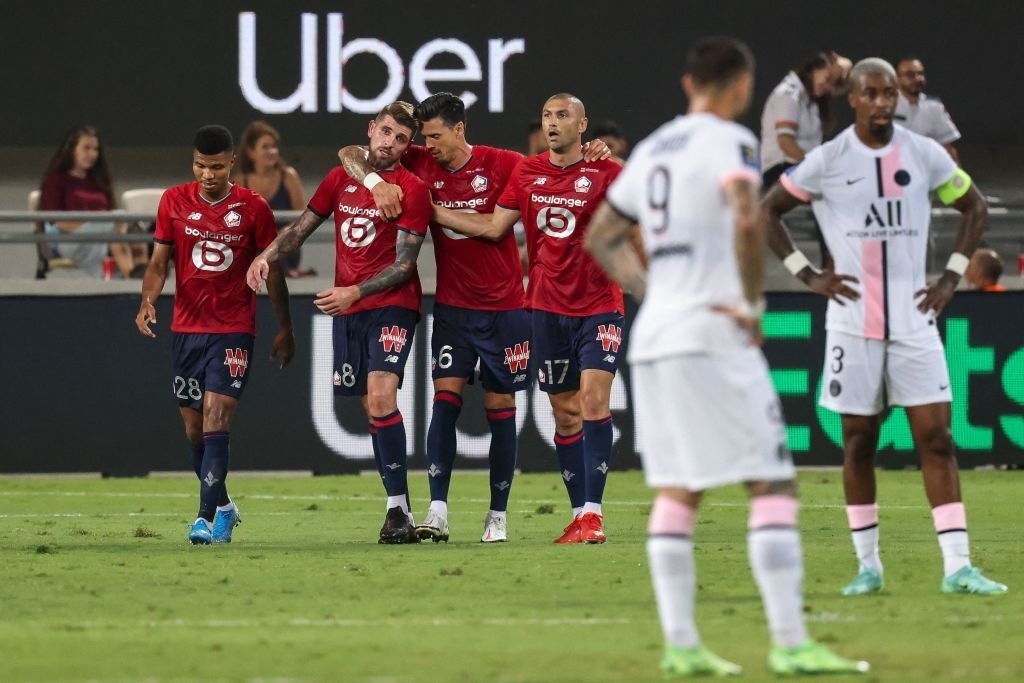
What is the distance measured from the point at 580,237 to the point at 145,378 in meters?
6.33

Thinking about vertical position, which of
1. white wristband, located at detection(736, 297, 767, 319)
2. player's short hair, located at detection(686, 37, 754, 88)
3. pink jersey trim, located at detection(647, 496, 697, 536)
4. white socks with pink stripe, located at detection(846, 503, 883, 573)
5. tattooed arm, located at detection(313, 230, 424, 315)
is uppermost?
player's short hair, located at detection(686, 37, 754, 88)

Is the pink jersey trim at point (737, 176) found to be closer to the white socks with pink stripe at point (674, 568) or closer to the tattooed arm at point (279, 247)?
the white socks with pink stripe at point (674, 568)

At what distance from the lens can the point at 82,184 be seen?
1738 cm

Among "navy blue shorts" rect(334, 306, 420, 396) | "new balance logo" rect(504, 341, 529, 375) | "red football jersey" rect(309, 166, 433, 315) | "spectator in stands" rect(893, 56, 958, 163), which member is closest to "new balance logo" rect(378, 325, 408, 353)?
"navy blue shorts" rect(334, 306, 420, 396)

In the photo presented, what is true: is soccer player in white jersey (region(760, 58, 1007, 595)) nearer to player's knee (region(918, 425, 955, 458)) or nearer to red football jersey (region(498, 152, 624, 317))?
player's knee (region(918, 425, 955, 458))

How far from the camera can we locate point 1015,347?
15727 mm

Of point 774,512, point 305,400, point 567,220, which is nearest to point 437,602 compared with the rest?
point 774,512

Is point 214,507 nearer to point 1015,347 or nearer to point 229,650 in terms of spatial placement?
point 229,650

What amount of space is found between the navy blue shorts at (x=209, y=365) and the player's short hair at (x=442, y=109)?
1586 mm

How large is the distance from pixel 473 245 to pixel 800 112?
6462mm

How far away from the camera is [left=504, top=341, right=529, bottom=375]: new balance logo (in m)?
10.8

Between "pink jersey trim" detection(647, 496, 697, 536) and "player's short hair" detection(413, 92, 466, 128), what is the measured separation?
491cm

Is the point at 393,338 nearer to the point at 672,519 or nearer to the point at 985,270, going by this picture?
the point at 672,519

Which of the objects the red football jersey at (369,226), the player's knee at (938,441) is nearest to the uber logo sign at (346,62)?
the red football jersey at (369,226)
